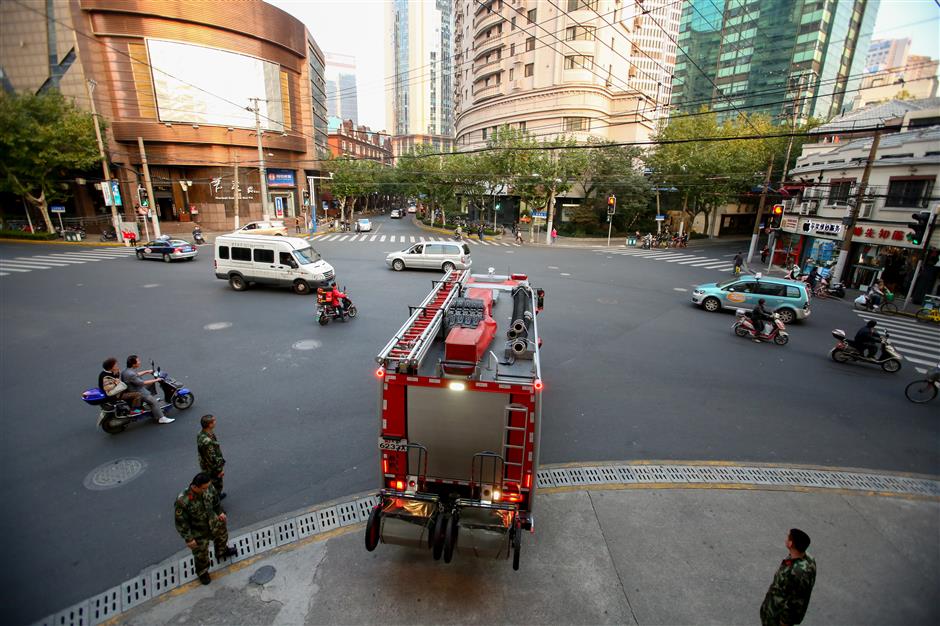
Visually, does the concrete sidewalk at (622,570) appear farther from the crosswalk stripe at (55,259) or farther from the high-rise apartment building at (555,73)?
the high-rise apartment building at (555,73)

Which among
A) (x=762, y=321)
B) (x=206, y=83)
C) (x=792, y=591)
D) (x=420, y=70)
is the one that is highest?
(x=420, y=70)

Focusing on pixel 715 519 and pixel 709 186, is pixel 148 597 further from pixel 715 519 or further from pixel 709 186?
pixel 709 186

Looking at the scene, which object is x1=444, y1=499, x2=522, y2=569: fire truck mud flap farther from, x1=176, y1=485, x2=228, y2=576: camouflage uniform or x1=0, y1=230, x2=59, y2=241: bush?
x1=0, y1=230, x2=59, y2=241: bush

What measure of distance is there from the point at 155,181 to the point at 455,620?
52.6 metres

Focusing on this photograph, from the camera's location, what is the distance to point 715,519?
581 centimetres

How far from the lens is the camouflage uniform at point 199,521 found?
4500mm

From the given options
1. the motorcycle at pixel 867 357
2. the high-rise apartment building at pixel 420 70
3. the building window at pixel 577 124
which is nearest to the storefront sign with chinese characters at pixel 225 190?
the building window at pixel 577 124

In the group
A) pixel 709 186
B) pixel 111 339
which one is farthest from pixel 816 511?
pixel 709 186

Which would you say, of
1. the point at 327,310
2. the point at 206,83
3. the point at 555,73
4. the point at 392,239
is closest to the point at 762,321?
the point at 327,310

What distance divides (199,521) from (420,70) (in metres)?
181

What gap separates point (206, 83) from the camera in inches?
1549

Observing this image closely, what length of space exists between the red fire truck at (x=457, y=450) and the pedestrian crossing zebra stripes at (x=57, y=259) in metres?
27.2

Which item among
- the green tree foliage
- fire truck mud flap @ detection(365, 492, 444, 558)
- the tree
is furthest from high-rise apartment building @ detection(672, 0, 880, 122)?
fire truck mud flap @ detection(365, 492, 444, 558)

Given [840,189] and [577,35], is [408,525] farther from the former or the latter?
[577,35]
